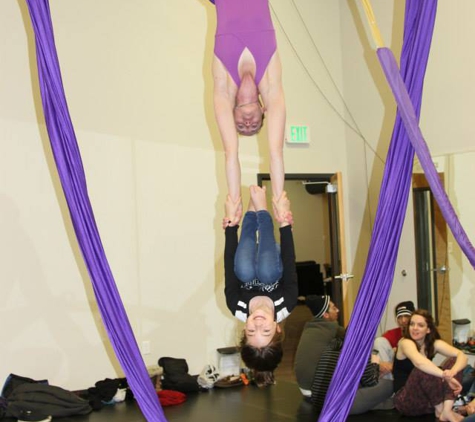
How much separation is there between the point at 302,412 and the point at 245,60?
2.54 meters

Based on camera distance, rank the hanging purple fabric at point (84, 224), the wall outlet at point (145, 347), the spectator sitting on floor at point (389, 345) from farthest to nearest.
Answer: the wall outlet at point (145, 347)
the spectator sitting on floor at point (389, 345)
the hanging purple fabric at point (84, 224)

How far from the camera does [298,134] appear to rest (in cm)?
607

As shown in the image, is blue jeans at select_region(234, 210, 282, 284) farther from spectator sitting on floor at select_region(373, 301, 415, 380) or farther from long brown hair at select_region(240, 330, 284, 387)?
spectator sitting on floor at select_region(373, 301, 415, 380)

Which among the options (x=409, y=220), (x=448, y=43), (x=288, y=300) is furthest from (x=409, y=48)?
(x=409, y=220)

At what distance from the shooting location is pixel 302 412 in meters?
4.41

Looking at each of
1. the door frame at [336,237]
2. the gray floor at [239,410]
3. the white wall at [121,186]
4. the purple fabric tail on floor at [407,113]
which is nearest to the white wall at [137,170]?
the white wall at [121,186]

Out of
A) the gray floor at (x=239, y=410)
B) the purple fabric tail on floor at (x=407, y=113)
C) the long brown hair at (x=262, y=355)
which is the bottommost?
the gray floor at (x=239, y=410)

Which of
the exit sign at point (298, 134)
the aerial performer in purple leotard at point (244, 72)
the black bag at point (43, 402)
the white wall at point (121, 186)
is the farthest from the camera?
the exit sign at point (298, 134)

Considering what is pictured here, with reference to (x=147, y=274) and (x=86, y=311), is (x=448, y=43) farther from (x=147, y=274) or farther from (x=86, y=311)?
(x=86, y=311)

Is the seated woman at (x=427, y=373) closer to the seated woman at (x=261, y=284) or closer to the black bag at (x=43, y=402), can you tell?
the seated woman at (x=261, y=284)

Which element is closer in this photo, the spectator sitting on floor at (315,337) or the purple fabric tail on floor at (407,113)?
the purple fabric tail on floor at (407,113)

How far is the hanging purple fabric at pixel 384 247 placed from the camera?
9.41 ft

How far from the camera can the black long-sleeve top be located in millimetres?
2775

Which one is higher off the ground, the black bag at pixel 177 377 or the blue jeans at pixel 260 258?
the blue jeans at pixel 260 258
